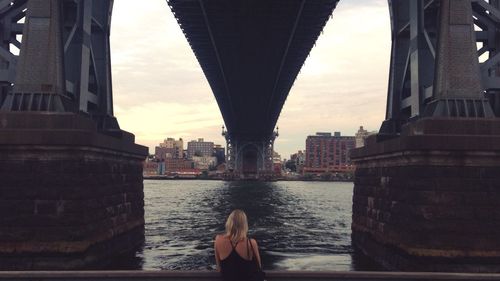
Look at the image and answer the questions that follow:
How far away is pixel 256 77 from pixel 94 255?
47.0 meters

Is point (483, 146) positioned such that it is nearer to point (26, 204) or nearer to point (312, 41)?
point (26, 204)

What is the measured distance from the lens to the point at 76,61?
17953 mm

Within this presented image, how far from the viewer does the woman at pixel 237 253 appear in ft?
16.5

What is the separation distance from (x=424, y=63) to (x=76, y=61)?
12.5 meters

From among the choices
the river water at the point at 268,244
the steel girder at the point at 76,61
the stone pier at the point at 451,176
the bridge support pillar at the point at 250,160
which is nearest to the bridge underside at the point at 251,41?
the river water at the point at 268,244

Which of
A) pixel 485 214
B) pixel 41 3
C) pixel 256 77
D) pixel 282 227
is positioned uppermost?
pixel 256 77

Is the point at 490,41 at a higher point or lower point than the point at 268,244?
higher

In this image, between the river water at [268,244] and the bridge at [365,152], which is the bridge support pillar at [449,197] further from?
the river water at [268,244]

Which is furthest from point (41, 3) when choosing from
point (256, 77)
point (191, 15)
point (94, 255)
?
point (256, 77)

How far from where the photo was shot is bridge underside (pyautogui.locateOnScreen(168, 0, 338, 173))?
3816 centimetres

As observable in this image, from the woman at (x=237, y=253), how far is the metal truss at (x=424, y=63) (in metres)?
12.9

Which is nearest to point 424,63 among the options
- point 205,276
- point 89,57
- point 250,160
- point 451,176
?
point 451,176

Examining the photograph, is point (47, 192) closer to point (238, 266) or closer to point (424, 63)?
point (238, 266)

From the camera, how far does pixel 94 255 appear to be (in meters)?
14.8
